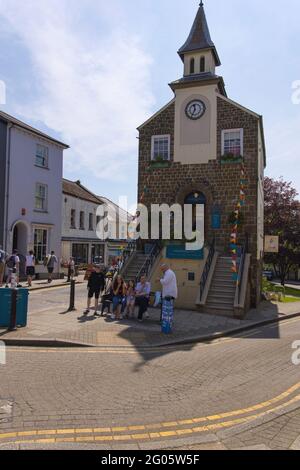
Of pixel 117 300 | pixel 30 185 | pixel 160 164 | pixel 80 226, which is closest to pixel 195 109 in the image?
pixel 160 164

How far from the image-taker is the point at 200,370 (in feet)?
25.9

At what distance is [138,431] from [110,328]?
634 centimetres

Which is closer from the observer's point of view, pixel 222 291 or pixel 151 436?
pixel 151 436

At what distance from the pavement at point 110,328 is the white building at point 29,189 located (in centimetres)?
850

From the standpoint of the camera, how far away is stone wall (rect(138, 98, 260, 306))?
62.5 ft

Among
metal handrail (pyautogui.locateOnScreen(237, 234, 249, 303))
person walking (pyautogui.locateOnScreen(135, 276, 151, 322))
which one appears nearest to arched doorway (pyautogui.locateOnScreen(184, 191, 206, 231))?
metal handrail (pyautogui.locateOnScreen(237, 234, 249, 303))

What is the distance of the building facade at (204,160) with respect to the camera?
62.2 feet

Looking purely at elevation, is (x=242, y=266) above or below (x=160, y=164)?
below

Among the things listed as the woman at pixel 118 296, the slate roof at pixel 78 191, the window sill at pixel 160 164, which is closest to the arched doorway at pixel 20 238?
the window sill at pixel 160 164

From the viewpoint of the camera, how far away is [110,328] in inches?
443

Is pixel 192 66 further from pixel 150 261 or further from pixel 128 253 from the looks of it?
pixel 150 261

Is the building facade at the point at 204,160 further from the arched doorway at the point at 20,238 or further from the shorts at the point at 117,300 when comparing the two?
the arched doorway at the point at 20,238
